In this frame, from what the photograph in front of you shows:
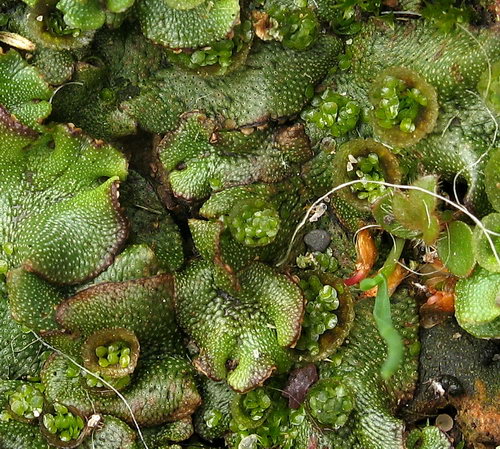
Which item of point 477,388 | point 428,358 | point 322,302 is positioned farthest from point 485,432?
point 322,302

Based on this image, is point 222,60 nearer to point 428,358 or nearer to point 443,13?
point 443,13

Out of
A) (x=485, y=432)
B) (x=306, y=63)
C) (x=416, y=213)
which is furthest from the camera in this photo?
(x=306, y=63)

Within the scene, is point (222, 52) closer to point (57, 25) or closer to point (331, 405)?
point (57, 25)

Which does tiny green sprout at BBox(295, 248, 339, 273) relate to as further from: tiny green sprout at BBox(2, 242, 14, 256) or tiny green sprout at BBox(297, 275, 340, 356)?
tiny green sprout at BBox(2, 242, 14, 256)

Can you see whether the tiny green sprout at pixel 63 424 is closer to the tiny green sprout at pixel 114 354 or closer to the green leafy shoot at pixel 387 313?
the tiny green sprout at pixel 114 354

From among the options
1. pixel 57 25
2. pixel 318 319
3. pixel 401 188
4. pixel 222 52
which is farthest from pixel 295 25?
pixel 318 319

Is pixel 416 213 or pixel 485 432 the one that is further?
pixel 485 432

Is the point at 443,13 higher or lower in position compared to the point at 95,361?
higher
